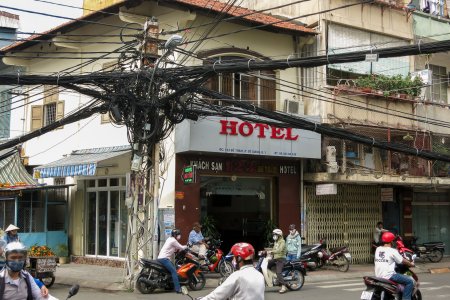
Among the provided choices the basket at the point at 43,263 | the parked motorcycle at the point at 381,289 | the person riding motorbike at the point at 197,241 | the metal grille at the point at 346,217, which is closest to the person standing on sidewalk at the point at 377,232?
the metal grille at the point at 346,217

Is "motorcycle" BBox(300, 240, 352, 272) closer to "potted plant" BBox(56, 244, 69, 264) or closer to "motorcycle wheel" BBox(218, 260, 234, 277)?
"motorcycle wheel" BBox(218, 260, 234, 277)

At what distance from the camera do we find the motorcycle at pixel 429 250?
2270 centimetres

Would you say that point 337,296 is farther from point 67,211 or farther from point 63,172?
point 67,211

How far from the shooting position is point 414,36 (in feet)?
76.1

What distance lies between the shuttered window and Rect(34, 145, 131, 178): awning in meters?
8.13

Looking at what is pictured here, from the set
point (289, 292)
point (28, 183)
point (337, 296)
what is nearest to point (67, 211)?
point (28, 183)

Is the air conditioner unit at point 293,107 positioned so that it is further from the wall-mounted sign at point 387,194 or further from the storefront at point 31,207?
the storefront at point 31,207

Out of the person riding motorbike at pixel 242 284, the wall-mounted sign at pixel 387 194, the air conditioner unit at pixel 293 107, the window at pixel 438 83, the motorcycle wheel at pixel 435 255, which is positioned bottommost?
the motorcycle wheel at pixel 435 255

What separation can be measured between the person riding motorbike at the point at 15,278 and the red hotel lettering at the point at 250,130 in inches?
489

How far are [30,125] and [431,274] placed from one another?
52.5 feet

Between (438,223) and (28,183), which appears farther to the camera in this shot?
(438,223)

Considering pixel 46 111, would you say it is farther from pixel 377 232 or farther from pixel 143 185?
pixel 377 232

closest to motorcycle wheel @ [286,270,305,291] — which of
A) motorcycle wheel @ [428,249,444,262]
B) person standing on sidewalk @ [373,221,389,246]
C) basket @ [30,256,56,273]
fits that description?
basket @ [30,256,56,273]

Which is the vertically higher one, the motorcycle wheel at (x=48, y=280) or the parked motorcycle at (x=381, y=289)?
the parked motorcycle at (x=381, y=289)
